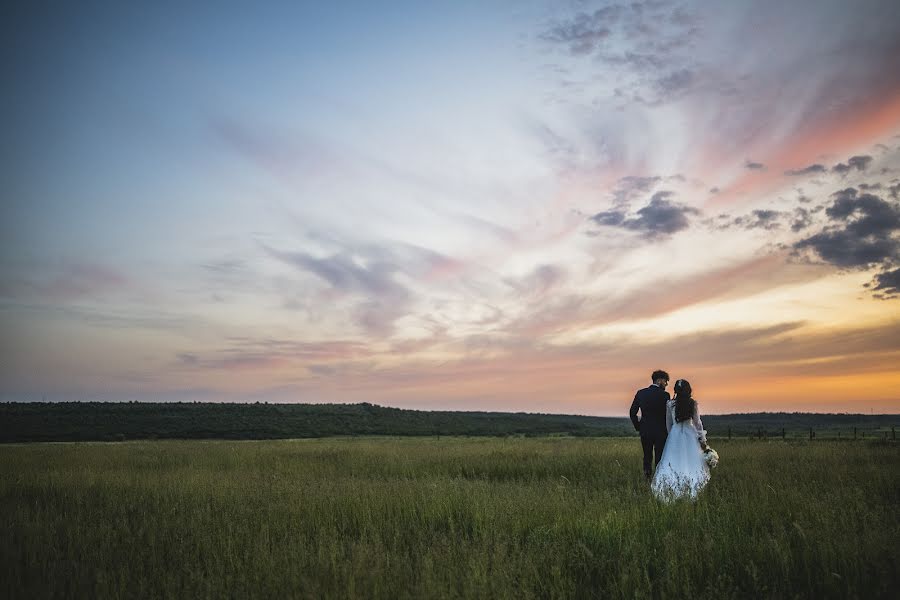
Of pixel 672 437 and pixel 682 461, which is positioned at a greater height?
pixel 672 437

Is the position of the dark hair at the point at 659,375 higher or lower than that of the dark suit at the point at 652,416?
higher

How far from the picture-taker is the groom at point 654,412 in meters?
10.5

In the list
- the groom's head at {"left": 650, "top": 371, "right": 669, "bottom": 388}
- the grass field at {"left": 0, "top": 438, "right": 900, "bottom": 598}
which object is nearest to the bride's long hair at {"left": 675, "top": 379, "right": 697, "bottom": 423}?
the groom's head at {"left": 650, "top": 371, "right": 669, "bottom": 388}

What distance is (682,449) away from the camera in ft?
32.0

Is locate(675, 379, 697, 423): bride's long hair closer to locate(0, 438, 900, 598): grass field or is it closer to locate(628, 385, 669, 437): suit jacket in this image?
locate(628, 385, 669, 437): suit jacket

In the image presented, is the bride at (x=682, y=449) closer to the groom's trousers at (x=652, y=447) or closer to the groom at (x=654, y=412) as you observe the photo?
the groom at (x=654, y=412)

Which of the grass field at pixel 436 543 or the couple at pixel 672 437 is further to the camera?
the couple at pixel 672 437

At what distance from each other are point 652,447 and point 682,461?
4.27 ft

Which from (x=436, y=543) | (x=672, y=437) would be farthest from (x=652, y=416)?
(x=436, y=543)

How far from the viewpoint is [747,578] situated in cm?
486

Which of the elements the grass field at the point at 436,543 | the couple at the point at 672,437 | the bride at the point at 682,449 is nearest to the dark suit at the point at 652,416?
the couple at the point at 672,437

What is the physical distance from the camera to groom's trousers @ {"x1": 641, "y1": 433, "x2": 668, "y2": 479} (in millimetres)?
10488

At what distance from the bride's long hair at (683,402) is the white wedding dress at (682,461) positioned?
0.12 metres

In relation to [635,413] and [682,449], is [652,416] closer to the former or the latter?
[635,413]
